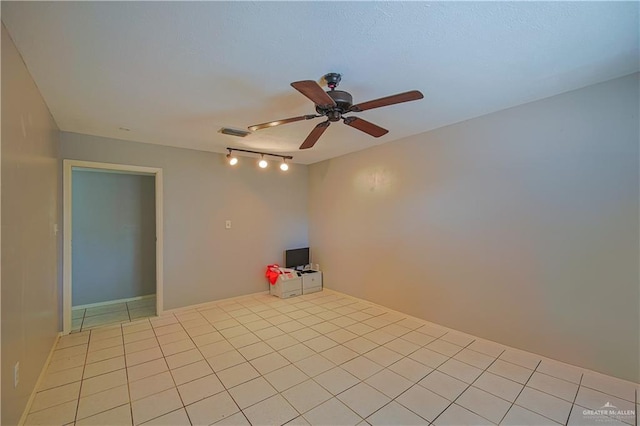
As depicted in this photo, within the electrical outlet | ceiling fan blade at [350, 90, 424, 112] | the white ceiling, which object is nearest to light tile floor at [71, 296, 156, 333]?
the electrical outlet

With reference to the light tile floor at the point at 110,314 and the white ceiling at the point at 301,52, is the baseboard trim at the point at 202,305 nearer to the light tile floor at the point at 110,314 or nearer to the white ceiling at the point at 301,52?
the light tile floor at the point at 110,314

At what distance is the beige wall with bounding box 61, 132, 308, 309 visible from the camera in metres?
3.96

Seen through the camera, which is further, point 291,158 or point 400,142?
point 291,158

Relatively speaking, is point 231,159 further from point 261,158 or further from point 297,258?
point 297,258

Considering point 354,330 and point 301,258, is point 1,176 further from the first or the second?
point 301,258

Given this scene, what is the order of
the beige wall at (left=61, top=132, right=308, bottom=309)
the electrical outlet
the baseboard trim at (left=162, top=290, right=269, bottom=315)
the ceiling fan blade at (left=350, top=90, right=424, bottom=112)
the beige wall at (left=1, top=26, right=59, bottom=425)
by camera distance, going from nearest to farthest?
the beige wall at (left=1, top=26, right=59, bottom=425)
the electrical outlet
the ceiling fan blade at (left=350, top=90, right=424, bottom=112)
the beige wall at (left=61, top=132, right=308, bottom=309)
the baseboard trim at (left=162, top=290, right=269, bottom=315)

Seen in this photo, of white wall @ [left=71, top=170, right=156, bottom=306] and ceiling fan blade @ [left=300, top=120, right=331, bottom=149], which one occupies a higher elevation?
ceiling fan blade @ [left=300, top=120, right=331, bottom=149]

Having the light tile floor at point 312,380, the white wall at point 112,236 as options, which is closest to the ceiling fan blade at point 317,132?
the light tile floor at point 312,380

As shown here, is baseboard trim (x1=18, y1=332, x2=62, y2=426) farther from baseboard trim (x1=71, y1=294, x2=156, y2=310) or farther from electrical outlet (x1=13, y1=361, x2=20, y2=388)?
baseboard trim (x1=71, y1=294, x2=156, y2=310)

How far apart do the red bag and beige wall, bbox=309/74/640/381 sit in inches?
65.7

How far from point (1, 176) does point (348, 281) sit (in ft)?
13.3

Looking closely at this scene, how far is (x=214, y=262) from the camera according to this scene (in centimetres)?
447

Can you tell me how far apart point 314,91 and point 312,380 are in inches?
87.2

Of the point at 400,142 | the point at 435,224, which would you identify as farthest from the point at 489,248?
the point at 400,142
